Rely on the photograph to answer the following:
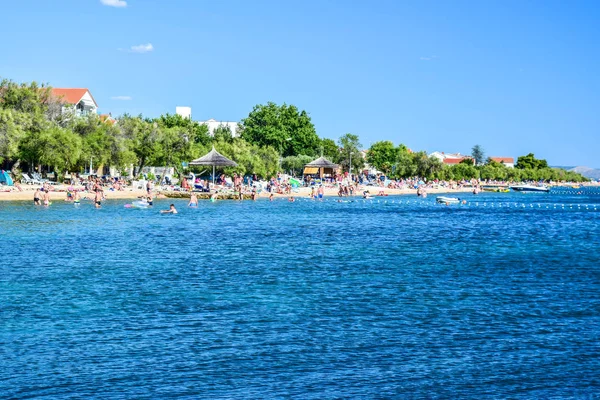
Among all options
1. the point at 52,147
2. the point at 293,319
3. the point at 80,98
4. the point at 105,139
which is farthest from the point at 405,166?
the point at 293,319

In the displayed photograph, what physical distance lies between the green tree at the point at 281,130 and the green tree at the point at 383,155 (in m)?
22.5

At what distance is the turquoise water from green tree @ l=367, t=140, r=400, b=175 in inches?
5044

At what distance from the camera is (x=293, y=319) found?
19609 mm

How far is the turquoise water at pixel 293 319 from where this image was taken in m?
14.4

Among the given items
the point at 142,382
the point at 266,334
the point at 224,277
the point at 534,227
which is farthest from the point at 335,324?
the point at 534,227

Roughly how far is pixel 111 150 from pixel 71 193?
13.7 metres

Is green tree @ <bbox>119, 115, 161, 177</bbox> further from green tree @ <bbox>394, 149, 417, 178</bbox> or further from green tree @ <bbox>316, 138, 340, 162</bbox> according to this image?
green tree @ <bbox>394, 149, 417, 178</bbox>

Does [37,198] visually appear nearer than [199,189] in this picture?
Yes

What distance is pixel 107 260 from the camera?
104 ft

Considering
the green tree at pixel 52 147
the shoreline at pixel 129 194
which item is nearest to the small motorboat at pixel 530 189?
the shoreline at pixel 129 194

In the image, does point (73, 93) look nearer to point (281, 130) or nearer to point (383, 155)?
point (281, 130)

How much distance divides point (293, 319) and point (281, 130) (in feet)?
408

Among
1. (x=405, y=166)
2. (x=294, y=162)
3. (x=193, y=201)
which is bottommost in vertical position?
(x=193, y=201)

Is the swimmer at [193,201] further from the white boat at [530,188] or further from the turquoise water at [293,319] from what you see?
the white boat at [530,188]
